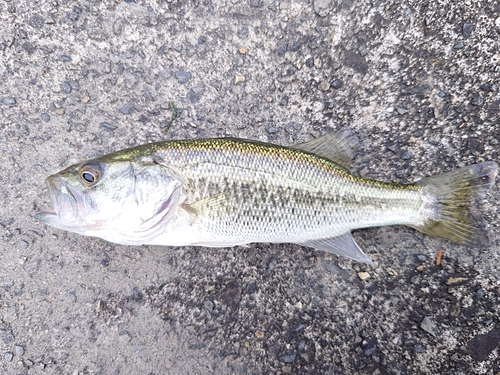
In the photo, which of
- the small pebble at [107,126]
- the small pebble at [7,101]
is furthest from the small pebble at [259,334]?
the small pebble at [7,101]

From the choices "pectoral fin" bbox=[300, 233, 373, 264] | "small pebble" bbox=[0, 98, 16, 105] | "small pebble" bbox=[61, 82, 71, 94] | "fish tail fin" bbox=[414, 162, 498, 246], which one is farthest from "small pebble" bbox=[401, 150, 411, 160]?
"small pebble" bbox=[0, 98, 16, 105]

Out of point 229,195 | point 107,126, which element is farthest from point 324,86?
point 107,126

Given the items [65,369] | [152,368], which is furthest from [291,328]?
[65,369]

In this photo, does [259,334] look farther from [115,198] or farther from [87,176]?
[87,176]

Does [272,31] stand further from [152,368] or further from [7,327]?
[7,327]

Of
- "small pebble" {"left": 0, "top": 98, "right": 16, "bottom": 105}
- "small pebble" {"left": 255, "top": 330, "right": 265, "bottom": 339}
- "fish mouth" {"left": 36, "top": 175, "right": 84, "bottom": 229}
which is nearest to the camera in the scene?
"fish mouth" {"left": 36, "top": 175, "right": 84, "bottom": 229}

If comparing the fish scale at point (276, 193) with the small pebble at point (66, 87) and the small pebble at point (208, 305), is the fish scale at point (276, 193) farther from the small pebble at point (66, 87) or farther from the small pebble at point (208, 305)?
the small pebble at point (66, 87)

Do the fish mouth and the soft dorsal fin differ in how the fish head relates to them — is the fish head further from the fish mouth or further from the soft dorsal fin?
the soft dorsal fin
